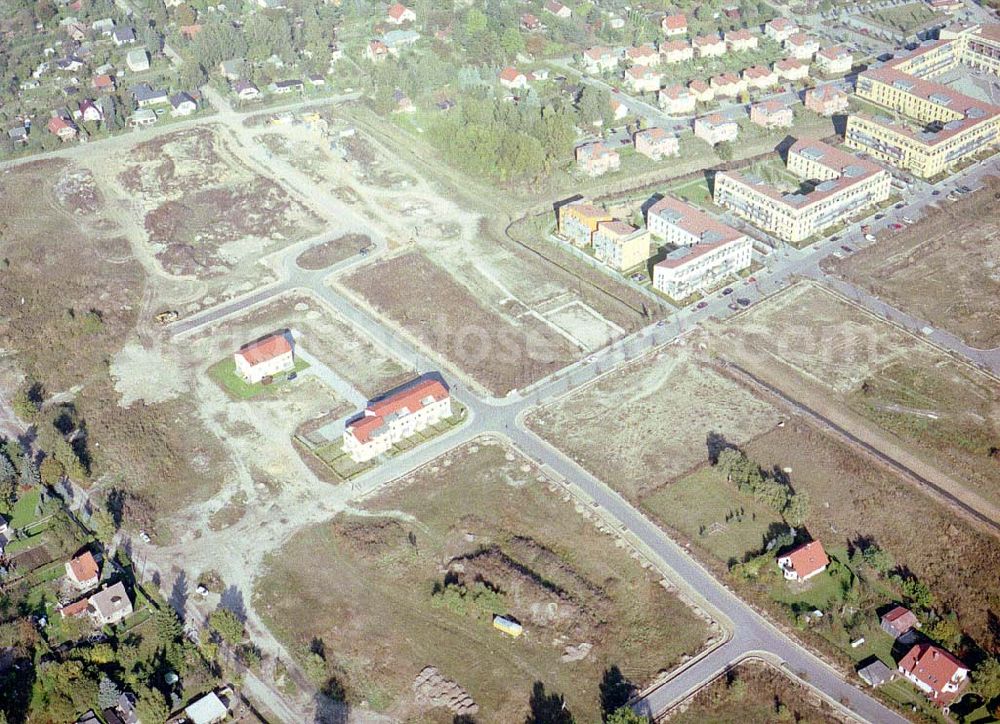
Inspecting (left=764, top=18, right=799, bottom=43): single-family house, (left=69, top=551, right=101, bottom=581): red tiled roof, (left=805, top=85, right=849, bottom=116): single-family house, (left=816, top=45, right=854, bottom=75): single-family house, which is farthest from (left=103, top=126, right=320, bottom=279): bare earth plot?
(left=764, top=18, right=799, bottom=43): single-family house

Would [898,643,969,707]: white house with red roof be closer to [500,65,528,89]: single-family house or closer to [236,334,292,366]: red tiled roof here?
[236,334,292,366]: red tiled roof

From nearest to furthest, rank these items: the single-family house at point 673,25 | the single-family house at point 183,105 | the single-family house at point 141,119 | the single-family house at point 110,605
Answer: the single-family house at point 110,605 < the single-family house at point 141,119 < the single-family house at point 183,105 < the single-family house at point 673,25

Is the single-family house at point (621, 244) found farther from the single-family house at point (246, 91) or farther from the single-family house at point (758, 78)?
the single-family house at point (246, 91)

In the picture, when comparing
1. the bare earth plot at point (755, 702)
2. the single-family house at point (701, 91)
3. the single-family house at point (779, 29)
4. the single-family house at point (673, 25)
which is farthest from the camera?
the single-family house at point (673, 25)

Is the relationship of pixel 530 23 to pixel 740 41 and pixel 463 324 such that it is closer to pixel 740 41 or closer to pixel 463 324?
pixel 740 41

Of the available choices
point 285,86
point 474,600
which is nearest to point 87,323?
point 474,600

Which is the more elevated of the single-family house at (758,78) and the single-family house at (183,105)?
the single-family house at (183,105)

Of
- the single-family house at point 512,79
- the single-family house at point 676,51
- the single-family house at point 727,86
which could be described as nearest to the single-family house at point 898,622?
the single-family house at point 727,86
